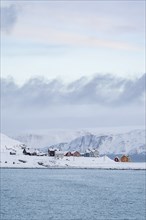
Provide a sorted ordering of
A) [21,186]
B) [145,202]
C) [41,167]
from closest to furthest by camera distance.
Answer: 1. [145,202]
2. [21,186]
3. [41,167]

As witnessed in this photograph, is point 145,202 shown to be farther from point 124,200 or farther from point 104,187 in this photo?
point 104,187

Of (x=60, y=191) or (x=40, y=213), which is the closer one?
(x=40, y=213)

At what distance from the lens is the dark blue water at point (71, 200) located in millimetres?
75688

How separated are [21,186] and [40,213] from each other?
4108cm

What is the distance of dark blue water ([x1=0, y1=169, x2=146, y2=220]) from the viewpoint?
75688 mm

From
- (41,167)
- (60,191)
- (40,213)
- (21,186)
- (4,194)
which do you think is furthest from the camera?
(41,167)

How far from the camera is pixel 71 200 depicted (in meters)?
92.1

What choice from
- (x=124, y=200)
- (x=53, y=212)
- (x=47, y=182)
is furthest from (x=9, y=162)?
(x=53, y=212)

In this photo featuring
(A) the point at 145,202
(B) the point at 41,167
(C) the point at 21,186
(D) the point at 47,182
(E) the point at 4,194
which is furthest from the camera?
(B) the point at 41,167

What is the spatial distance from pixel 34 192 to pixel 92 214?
96.3ft

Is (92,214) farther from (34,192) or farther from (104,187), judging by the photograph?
(104,187)

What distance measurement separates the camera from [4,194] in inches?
3910

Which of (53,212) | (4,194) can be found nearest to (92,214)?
(53,212)

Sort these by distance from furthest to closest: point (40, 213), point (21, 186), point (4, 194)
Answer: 1. point (21, 186)
2. point (4, 194)
3. point (40, 213)
